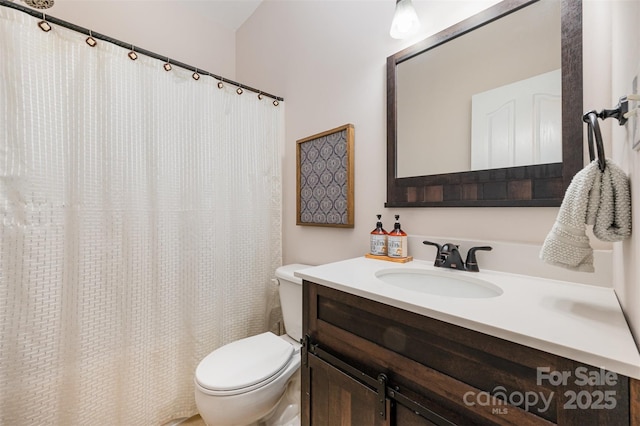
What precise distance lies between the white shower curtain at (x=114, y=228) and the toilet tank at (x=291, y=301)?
301 mm

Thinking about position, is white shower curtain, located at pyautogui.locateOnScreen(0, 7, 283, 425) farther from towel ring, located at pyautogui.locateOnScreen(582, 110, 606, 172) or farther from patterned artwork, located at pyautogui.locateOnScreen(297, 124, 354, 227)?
towel ring, located at pyautogui.locateOnScreen(582, 110, 606, 172)

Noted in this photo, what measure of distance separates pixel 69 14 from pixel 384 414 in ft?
8.45

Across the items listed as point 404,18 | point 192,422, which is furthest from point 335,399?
point 404,18

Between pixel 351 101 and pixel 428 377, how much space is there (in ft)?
4.22

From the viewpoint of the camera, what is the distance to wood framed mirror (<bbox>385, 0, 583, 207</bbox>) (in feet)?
2.76

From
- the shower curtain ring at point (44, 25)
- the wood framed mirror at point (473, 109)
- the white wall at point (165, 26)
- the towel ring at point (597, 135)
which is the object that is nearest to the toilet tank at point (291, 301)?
the wood framed mirror at point (473, 109)

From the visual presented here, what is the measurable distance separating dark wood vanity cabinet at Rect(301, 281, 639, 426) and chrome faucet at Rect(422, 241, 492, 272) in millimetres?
432

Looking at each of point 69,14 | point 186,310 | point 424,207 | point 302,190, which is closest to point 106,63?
point 69,14

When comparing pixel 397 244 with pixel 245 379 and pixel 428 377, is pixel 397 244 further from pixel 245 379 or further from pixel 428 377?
pixel 245 379

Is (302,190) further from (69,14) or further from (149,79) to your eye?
(69,14)

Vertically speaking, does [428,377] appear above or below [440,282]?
below

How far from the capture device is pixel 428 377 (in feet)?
2.10

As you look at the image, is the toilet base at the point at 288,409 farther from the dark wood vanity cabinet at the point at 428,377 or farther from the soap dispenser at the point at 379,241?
the soap dispenser at the point at 379,241

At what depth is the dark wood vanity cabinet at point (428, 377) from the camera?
0.46 meters
